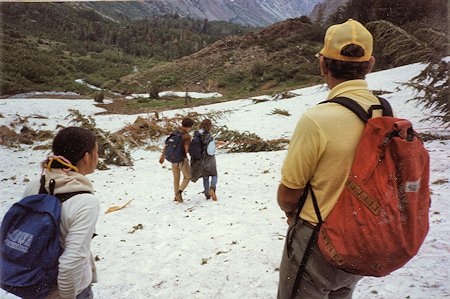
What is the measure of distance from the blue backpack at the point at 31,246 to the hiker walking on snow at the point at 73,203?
0.06 metres

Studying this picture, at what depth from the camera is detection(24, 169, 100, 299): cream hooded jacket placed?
1.82 meters

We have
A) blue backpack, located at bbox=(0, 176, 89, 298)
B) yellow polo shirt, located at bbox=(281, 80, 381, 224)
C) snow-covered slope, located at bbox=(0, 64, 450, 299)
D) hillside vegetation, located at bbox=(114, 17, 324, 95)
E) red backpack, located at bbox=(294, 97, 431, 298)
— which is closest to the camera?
red backpack, located at bbox=(294, 97, 431, 298)

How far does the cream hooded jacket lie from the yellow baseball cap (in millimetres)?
1599

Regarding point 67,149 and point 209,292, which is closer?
point 67,149

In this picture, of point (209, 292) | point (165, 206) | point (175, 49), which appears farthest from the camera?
point (175, 49)

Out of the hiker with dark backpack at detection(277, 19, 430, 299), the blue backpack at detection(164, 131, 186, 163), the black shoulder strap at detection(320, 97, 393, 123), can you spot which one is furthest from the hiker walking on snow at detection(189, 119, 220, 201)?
the black shoulder strap at detection(320, 97, 393, 123)

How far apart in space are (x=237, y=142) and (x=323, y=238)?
1033 centimetres

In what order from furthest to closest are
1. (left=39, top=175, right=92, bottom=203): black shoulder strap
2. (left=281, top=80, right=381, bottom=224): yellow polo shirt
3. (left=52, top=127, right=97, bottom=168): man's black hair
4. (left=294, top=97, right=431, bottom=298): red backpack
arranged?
(left=52, top=127, right=97, bottom=168): man's black hair < (left=39, top=175, right=92, bottom=203): black shoulder strap < (left=281, top=80, right=381, bottom=224): yellow polo shirt < (left=294, top=97, right=431, bottom=298): red backpack

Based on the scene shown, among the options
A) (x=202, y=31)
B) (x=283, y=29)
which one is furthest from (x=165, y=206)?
(x=202, y=31)

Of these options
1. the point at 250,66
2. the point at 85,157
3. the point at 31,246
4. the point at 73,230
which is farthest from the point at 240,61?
the point at 31,246

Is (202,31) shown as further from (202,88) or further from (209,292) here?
(209,292)

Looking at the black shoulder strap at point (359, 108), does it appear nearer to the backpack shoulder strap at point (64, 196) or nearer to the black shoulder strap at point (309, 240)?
the black shoulder strap at point (309, 240)

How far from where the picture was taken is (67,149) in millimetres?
2021

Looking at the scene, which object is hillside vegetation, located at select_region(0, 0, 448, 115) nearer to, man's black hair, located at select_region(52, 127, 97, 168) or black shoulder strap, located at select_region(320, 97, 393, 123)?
black shoulder strap, located at select_region(320, 97, 393, 123)
